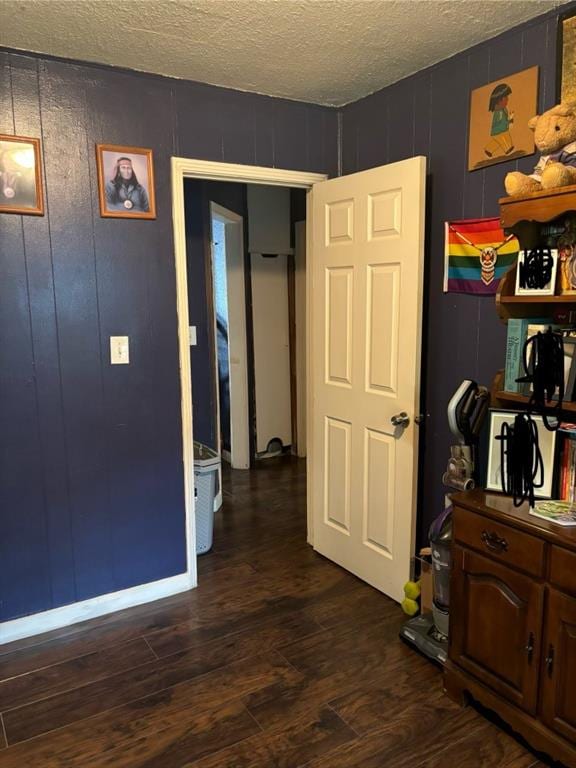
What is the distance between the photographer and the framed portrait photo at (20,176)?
227 cm

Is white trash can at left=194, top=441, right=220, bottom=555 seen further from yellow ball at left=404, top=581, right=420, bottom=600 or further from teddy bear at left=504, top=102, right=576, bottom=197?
teddy bear at left=504, top=102, right=576, bottom=197

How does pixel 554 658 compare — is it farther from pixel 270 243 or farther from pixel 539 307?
pixel 270 243

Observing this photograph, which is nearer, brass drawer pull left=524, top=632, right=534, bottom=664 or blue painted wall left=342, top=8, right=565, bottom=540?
brass drawer pull left=524, top=632, right=534, bottom=664

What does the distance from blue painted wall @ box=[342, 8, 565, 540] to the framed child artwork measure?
31mm

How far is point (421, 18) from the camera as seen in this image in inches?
80.6

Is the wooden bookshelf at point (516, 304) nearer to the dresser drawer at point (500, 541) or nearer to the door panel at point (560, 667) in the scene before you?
the dresser drawer at point (500, 541)

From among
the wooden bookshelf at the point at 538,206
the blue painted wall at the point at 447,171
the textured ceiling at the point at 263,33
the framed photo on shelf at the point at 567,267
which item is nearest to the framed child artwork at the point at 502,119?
the blue painted wall at the point at 447,171

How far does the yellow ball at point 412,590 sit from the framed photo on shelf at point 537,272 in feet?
4.46

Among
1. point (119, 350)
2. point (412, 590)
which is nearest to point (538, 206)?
point (412, 590)

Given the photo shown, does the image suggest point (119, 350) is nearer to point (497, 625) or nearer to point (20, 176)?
point (20, 176)

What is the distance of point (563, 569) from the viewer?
1.63 metres

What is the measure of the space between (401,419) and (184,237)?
1305 millimetres

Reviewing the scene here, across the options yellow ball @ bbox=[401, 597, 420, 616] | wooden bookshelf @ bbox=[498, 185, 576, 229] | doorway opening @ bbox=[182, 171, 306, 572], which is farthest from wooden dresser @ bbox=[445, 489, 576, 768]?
doorway opening @ bbox=[182, 171, 306, 572]

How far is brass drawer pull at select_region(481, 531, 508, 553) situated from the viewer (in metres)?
1.82
